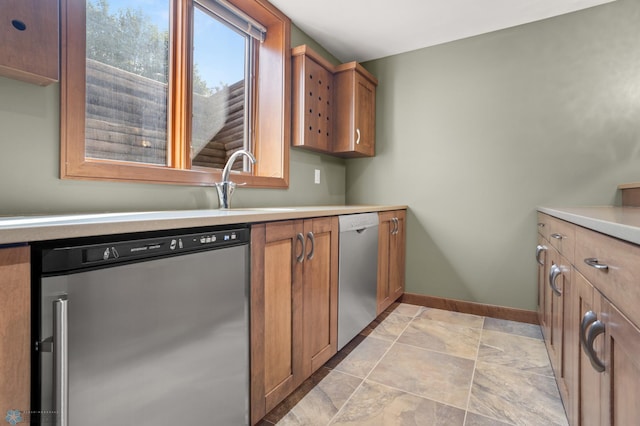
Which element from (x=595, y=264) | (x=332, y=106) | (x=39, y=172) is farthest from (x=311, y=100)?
(x=595, y=264)

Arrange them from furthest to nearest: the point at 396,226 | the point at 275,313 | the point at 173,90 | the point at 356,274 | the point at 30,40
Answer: the point at 396,226 → the point at 356,274 → the point at 173,90 → the point at 275,313 → the point at 30,40

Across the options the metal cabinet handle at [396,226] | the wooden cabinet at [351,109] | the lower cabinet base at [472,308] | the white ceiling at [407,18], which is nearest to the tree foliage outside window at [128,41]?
the white ceiling at [407,18]

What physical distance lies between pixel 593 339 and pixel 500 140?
2163mm

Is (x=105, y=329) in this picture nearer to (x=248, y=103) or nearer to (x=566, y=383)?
(x=566, y=383)

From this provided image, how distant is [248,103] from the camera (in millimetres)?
2416

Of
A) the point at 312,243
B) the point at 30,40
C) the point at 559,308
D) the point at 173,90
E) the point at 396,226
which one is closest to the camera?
the point at 30,40

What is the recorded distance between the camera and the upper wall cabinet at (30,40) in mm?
1019

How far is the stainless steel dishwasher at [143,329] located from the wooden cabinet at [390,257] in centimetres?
148

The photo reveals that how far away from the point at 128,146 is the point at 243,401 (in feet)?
4.26

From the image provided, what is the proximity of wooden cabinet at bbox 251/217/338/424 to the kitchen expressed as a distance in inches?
26.1

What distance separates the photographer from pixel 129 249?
856 millimetres

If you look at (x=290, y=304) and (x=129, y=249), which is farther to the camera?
(x=290, y=304)

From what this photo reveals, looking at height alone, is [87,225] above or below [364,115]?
below

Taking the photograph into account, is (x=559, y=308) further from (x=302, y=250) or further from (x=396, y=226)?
(x=396, y=226)
